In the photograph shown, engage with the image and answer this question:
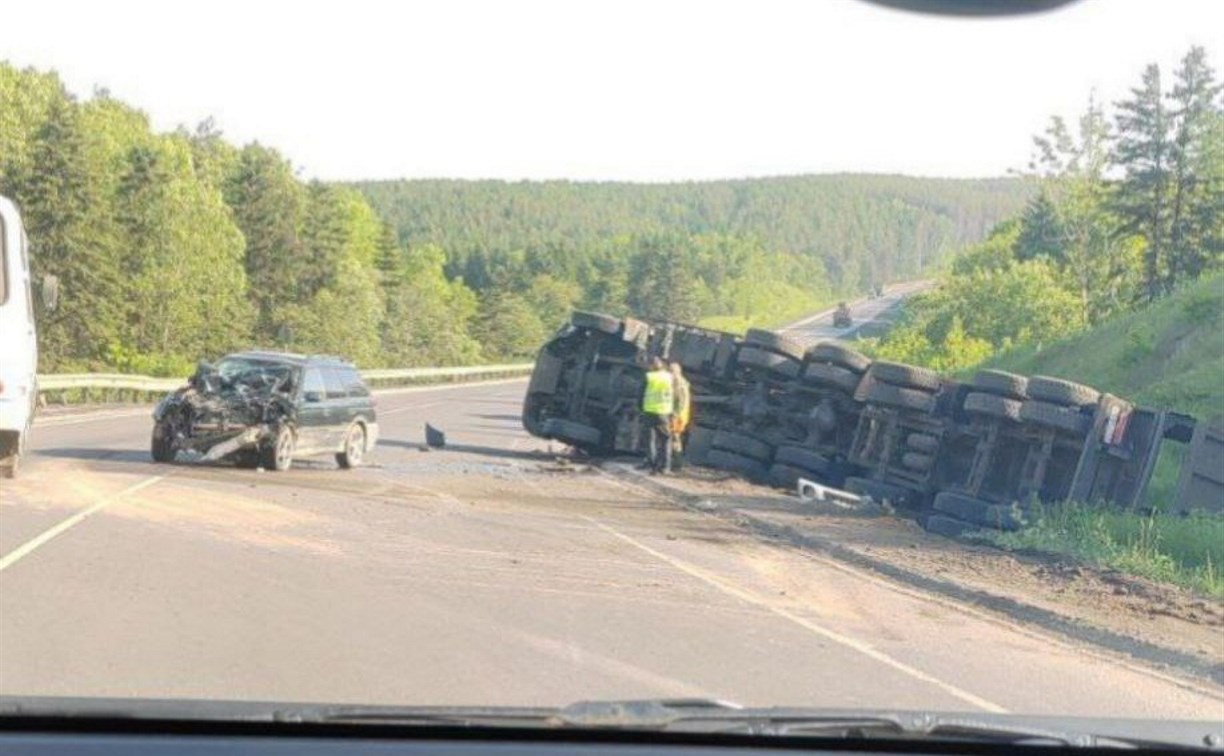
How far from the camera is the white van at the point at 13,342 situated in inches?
672

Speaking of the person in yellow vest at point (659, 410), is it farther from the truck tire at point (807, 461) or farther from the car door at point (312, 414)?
the car door at point (312, 414)

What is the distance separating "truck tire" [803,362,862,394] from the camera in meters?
22.6

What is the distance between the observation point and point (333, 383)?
2408cm

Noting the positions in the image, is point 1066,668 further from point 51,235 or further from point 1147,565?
point 51,235

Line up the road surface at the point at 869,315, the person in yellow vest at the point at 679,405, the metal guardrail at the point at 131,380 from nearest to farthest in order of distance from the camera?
1. the person in yellow vest at the point at 679,405
2. the metal guardrail at the point at 131,380
3. the road surface at the point at 869,315

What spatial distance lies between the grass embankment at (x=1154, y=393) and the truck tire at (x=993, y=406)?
1.41 m

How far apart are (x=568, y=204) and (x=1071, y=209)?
200 feet

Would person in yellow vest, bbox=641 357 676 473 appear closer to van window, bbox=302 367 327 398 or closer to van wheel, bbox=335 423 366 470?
van wheel, bbox=335 423 366 470

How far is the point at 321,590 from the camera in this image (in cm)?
1145

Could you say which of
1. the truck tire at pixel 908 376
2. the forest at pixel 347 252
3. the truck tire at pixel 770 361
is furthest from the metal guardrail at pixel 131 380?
the truck tire at pixel 908 376

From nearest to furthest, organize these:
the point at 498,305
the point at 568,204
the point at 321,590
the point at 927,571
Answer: the point at 321,590, the point at 927,571, the point at 498,305, the point at 568,204

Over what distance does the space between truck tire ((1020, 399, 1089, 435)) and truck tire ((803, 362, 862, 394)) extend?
13.1ft

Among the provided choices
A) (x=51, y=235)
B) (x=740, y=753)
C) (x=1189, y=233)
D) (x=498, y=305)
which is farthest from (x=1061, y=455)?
(x=498, y=305)

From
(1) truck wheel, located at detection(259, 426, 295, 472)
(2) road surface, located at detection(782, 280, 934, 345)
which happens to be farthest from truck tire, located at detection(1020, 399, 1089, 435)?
(2) road surface, located at detection(782, 280, 934, 345)
